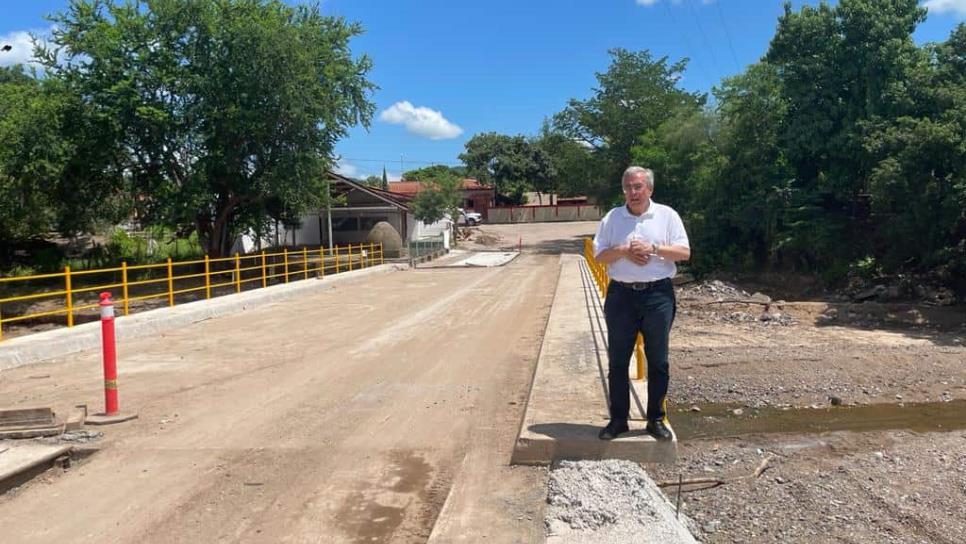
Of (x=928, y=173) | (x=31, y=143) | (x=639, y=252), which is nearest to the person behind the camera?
(x=639, y=252)

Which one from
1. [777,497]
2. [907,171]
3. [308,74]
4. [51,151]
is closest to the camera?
[777,497]

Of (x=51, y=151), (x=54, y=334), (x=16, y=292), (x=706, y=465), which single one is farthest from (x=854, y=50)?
(x=16, y=292)

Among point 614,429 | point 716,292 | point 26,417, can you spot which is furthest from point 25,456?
point 716,292

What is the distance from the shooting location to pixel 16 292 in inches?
1027

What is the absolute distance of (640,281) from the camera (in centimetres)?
457

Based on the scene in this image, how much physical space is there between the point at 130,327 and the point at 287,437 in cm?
735

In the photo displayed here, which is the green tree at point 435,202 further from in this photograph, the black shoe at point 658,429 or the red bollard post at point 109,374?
the black shoe at point 658,429

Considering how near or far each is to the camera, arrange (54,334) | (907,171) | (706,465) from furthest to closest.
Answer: (907,171) < (54,334) < (706,465)

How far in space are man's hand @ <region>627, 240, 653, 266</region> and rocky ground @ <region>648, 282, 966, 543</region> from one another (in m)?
1.53

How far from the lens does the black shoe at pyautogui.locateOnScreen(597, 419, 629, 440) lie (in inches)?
188

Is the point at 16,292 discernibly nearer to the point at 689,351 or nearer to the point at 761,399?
the point at 689,351

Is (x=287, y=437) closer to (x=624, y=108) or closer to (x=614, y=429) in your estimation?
(x=614, y=429)

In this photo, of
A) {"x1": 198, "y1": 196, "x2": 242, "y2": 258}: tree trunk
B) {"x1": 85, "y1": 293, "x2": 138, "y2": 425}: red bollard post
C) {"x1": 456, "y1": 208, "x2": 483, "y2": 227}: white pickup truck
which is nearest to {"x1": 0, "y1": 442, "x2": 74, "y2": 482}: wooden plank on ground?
{"x1": 85, "y1": 293, "x2": 138, "y2": 425}: red bollard post

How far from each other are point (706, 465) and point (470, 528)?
2527 millimetres
